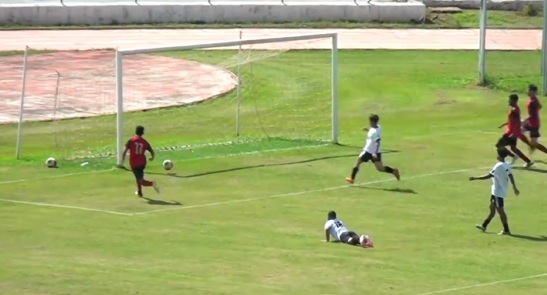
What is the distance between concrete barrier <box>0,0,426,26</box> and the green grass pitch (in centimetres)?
1617

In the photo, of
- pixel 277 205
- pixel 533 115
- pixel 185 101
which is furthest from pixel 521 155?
pixel 185 101

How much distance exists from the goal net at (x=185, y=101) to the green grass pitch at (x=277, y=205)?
5.6 inches

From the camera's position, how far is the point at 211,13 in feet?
221

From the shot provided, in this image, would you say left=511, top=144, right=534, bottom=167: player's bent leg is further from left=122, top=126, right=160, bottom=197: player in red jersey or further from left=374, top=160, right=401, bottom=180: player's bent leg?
left=122, top=126, right=160, bottom=197: player in red jersey

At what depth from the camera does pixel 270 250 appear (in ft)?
84.7

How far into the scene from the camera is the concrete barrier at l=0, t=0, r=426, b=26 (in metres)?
66.8

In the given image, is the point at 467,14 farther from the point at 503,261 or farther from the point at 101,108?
the point at 503,261

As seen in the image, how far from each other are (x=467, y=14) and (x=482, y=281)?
4806 centimetres

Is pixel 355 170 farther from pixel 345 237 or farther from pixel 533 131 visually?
pixel 345 237

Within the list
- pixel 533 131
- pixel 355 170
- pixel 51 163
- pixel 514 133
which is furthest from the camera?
pixel 533 131

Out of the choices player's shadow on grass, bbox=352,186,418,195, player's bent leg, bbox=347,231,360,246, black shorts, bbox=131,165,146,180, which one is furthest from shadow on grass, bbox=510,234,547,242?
black shorts, bbox=131,165,146,180

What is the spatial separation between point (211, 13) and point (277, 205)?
37264mm

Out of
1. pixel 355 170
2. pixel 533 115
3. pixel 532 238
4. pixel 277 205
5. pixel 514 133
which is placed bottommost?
pixel 532 238

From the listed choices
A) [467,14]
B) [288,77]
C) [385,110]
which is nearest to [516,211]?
[385,110]
